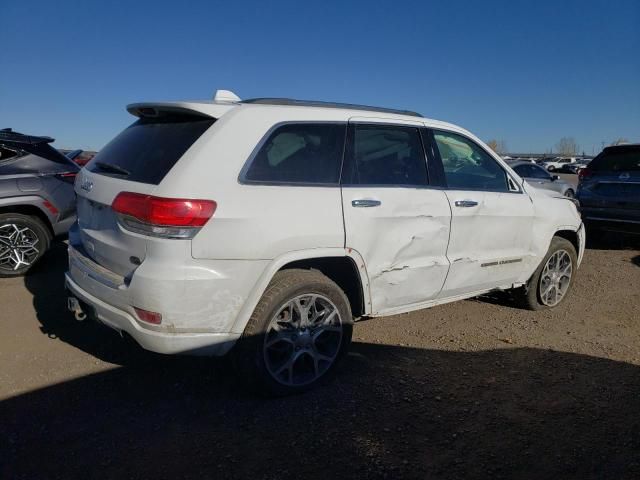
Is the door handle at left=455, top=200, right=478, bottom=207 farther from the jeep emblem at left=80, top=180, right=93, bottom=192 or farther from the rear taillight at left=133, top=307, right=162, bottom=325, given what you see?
the jeep emblem at left=80, top=180, right=93, bottom=192

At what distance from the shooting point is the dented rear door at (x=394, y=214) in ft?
10.6

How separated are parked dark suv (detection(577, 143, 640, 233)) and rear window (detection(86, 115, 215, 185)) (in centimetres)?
706

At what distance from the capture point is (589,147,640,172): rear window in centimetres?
753

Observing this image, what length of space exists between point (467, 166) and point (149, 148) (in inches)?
101

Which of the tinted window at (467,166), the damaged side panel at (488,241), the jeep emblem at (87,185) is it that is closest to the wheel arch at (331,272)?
the damaged side panel at (488,241)

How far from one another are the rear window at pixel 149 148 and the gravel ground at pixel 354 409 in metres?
1.41

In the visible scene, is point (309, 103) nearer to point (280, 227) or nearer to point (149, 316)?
point (280, 227)

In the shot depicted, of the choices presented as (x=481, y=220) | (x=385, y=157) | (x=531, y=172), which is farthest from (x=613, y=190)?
(x=531, y=172)

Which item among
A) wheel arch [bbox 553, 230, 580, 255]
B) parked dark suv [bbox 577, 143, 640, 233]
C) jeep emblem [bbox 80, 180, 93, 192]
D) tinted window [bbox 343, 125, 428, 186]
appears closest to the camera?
jeep emblem [bbox 80, 180, 93, 192]

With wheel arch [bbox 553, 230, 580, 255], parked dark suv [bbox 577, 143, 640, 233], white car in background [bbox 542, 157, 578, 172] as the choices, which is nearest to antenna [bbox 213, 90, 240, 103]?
wheel arch [bbox 553, 230, 580, 255]

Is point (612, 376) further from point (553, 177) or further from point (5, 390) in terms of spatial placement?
point (553, 177)

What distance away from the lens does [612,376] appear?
11.6ft

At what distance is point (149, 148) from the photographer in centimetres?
304

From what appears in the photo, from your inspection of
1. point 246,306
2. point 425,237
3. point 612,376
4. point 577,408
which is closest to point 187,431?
point 246,306
